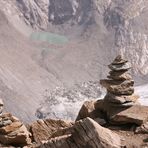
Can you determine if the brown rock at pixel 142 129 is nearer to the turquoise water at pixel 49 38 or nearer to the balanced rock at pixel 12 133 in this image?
the balanced rock at pixel 12 133

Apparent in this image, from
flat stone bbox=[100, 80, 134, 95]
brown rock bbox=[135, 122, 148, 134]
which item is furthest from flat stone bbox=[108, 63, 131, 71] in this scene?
brown rock bbox=[135, 122, 148, 134]

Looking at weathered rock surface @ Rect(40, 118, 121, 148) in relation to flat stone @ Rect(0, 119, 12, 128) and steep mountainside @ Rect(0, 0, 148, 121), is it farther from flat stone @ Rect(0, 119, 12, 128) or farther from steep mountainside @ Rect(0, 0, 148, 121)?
steep mountainside @ Rect(0, 0, 148, 121)

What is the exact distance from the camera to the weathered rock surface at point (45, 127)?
1530cm

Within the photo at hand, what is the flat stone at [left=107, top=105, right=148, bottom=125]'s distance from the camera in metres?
13.4

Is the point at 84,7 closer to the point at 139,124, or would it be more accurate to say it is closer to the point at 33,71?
the point at 33,71

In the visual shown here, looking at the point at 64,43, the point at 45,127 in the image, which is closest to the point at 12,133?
the point at 45,127

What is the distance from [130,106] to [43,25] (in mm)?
131510

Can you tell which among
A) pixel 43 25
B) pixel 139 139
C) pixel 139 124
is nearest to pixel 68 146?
pixel 139 139

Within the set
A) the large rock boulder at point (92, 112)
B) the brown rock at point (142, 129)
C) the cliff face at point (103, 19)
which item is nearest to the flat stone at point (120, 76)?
the large rock boulder at point (92, 112)

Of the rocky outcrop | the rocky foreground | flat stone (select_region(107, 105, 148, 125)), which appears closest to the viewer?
the rocky foreground

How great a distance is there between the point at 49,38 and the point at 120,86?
11988 cm

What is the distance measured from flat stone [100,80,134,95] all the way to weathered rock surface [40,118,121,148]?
13.8 feet

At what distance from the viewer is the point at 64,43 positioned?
4894 inches

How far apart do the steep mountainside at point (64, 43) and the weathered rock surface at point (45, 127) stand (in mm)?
67422
